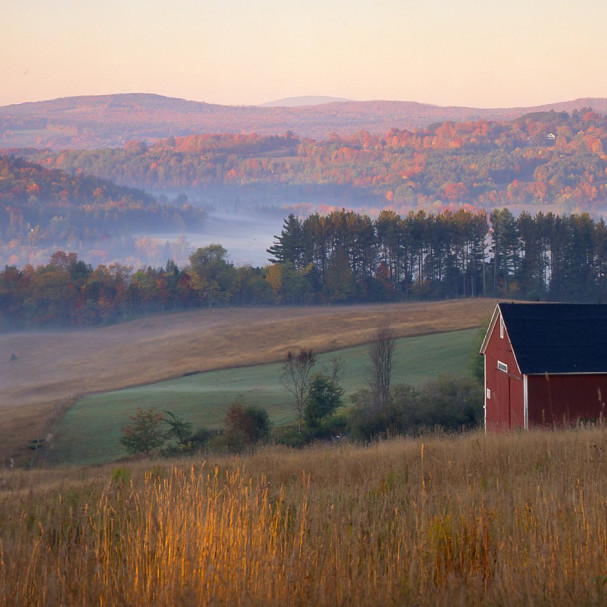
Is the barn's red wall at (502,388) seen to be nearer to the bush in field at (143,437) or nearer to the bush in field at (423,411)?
the bush in field at (423,411)

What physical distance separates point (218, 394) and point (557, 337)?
102 feet

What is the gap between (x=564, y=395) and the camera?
31016mm

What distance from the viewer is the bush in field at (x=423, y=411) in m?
38.7

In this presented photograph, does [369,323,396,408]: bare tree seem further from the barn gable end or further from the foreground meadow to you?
the foreground meadow

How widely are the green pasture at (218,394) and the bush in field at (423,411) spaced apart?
26.6ft

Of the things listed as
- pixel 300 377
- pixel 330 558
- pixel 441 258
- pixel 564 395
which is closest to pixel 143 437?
pixel 300 377

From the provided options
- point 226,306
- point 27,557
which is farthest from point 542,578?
point 226,306

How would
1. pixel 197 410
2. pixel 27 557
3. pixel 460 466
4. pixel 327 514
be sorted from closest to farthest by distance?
pixel 27 557 → pixel 327 514 → pixel 460 466 → pixel 197 410

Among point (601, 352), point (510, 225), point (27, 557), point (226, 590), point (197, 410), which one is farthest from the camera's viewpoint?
point (510, 225)

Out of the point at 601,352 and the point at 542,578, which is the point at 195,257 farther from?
the point at 542,578

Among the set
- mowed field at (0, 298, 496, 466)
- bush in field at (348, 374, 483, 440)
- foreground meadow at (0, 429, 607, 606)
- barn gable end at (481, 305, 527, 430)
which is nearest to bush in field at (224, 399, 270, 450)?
bush in field at (348, 374, 483, 440)

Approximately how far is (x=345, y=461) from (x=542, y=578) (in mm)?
7113

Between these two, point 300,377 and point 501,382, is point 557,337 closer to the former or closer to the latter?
point 501,382

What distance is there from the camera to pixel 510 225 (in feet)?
427
